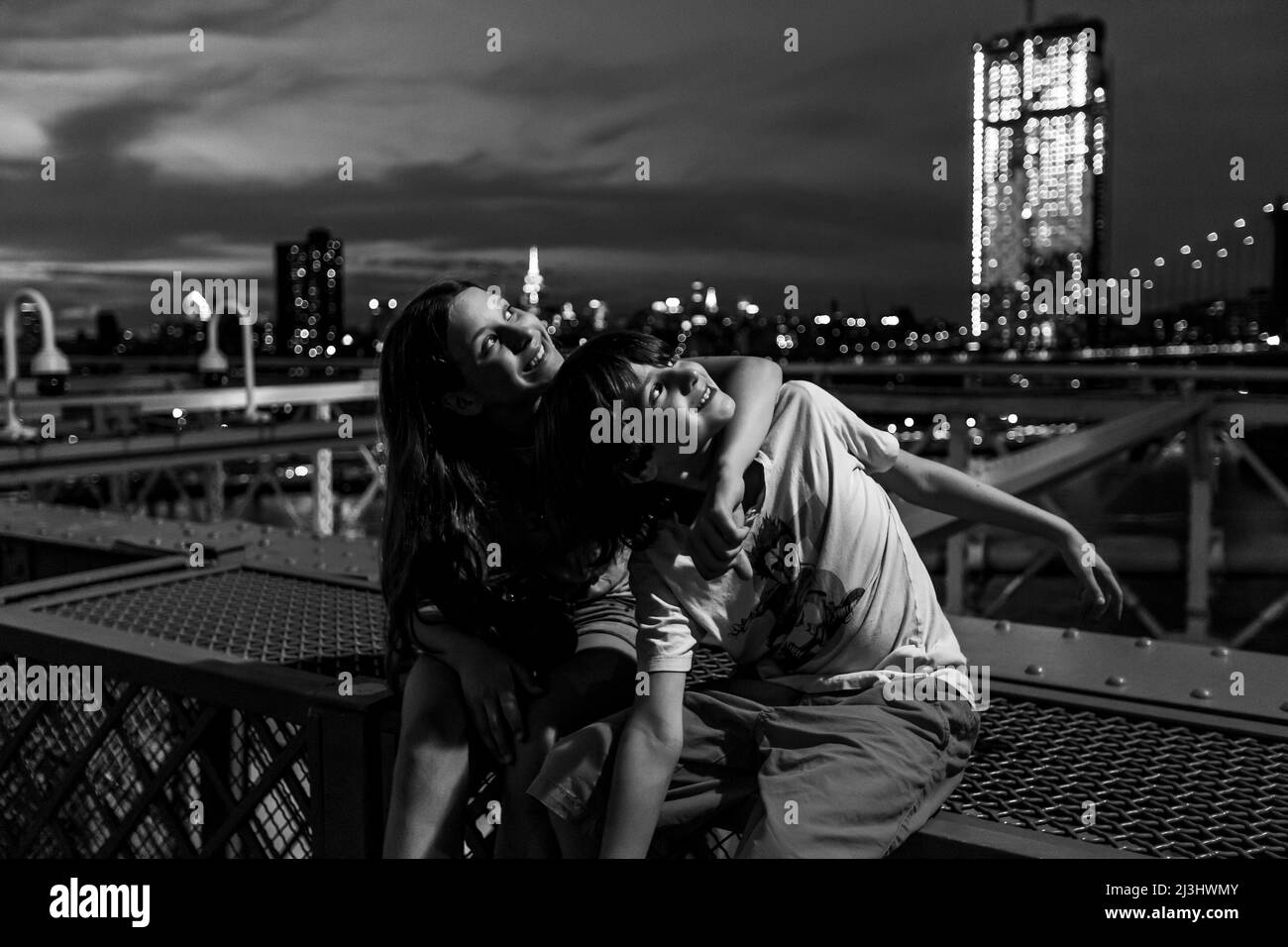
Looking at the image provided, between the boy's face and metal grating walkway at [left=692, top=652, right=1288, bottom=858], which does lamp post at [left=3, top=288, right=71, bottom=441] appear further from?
metal grating walkway at [left=692, top=652, right=1288, bottom=858]

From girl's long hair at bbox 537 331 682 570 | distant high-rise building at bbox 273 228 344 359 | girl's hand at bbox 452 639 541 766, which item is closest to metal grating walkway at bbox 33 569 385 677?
girl's hand at bbox 452 639 541 766

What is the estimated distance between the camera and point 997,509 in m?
1.79

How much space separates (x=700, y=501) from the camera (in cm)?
165

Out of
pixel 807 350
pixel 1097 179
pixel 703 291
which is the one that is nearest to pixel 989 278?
pixel 1097 179

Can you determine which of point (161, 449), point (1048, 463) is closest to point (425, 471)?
point (1048, 463)

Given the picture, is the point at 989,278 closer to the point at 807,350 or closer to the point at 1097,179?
the point at 1097,179

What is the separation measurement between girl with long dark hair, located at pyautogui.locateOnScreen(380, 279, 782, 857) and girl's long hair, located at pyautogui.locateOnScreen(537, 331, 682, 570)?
13cm

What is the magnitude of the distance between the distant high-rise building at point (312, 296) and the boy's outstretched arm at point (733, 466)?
43.4 ft

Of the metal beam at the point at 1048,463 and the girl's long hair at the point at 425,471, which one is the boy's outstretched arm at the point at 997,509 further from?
the metal beam at the point at 1048,463

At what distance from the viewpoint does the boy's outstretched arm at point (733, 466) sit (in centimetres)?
146

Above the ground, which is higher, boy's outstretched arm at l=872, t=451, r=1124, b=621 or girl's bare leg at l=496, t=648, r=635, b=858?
boy's outstretched arm at l=872, t=451, r=1124, b=621

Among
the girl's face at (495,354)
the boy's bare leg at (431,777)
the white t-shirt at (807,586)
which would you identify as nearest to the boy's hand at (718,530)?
the white t-shirt at (807,586)

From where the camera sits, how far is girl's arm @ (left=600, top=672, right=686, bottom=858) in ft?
4.88
